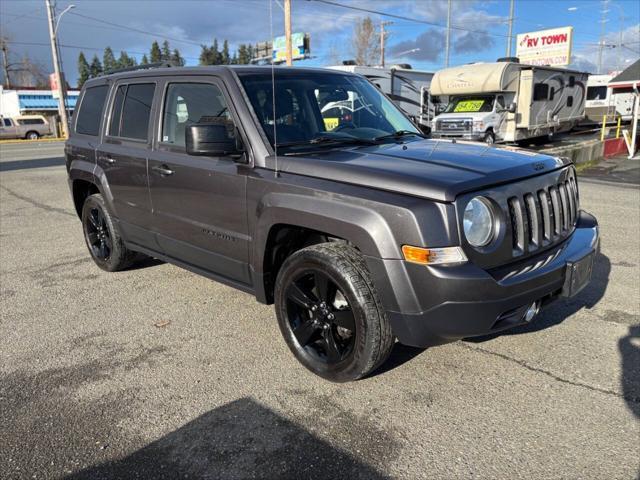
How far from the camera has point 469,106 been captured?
1906cm

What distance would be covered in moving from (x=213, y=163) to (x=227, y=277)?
84 cm

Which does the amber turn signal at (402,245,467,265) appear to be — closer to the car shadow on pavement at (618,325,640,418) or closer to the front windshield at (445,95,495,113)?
the car shadow on pavement at (618,325,640,418)

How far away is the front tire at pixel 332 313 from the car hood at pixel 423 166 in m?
0.47

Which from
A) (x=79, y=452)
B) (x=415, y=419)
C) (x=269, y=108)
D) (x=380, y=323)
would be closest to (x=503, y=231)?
(x=380, y=323)

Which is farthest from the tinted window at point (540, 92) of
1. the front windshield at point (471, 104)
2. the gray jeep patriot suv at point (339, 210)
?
the gray jeep patriot suv at point (339, 210)

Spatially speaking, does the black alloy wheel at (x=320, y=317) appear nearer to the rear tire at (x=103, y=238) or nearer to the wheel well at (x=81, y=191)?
the rear tire at (x=103, y=238)

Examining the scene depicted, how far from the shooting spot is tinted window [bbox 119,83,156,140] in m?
4.36

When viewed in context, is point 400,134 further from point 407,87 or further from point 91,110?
point 407,87

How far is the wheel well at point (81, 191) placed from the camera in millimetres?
5637

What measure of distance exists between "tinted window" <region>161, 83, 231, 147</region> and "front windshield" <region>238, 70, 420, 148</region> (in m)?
0.26

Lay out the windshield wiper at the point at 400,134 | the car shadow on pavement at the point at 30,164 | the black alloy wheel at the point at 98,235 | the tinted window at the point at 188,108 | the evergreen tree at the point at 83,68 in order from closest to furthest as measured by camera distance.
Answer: the tinted window at the point at 188,108, the windshield wiper at the point at 400,134, the black alloy wheel at the point at 98,235, the car shadow on pavement at the point at 30,164, the evergreen tree at the point at 83,68

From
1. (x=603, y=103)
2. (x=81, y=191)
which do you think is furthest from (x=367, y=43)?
(x=81, y=191)

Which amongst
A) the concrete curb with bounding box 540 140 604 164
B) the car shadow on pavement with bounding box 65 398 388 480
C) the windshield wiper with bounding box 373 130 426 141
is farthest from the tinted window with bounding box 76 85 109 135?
the concrete curb with bounding box 540 140 604 164

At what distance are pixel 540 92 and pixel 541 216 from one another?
1877 centimetres
